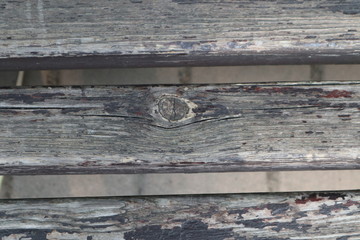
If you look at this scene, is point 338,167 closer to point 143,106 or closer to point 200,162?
point 200,162

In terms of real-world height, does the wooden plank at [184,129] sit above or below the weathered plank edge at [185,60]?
below

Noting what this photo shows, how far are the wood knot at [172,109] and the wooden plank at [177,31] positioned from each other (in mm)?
104

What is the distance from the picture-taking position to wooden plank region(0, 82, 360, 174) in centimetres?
111

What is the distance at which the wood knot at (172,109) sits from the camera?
1.10 meters

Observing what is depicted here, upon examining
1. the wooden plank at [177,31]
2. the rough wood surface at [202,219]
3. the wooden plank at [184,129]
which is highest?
the wooden plank at [177,31]

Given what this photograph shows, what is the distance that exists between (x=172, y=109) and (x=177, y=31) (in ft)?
0.62

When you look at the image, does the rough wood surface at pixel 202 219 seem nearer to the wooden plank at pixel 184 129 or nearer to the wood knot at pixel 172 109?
the wooden plank at pixel 184 129

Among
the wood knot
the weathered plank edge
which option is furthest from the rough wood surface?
the weathered plank edge

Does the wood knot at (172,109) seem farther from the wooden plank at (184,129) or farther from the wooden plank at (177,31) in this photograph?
the wooden plank at (177,31)

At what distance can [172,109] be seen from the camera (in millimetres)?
1103

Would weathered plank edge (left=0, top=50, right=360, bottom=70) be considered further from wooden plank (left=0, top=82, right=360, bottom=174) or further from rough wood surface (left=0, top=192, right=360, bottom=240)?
rough wood surface (left=0, top=192, right=360, bottom=240)

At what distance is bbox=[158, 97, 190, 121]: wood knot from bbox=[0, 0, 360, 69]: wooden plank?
0.10 m

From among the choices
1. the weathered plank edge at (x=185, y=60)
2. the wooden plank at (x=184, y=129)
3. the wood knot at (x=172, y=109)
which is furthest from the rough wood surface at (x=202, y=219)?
the weathered plank edge at (x=185, y=60)

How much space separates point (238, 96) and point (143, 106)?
0.23 meters
